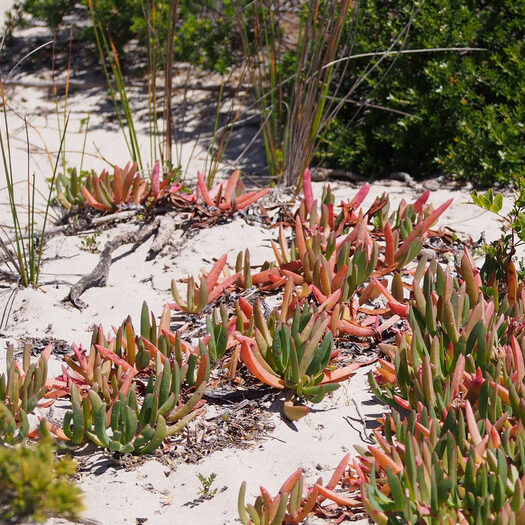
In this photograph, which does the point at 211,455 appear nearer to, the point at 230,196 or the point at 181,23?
the point at 230,196

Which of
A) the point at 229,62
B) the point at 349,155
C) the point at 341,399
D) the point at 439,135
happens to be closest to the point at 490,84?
the point at 439,135

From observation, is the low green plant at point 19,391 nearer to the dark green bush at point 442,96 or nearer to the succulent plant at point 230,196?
the succulent plant at point 230,196

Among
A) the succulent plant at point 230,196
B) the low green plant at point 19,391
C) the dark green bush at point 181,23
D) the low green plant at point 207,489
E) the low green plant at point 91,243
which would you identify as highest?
the dark green bush at point 181,23

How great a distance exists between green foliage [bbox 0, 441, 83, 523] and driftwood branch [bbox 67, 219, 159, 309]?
2045mm

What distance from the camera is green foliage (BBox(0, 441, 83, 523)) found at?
1254 millimetres

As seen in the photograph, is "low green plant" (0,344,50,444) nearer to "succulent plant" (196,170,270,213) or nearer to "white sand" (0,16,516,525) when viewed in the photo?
"white sand" (0,16,516,525)

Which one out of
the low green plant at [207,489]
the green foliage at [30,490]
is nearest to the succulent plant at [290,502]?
the low green plant at [207,489]

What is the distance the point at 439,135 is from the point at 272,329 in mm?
2680

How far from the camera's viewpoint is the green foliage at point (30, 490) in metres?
1.25

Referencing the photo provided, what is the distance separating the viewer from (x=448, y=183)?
189 inches

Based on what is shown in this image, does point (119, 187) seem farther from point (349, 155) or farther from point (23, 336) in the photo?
point (349, 155)

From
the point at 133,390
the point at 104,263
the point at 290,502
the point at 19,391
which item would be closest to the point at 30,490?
the point at 290,502

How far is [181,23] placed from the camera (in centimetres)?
683

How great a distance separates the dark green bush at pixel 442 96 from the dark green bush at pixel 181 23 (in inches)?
51.8
